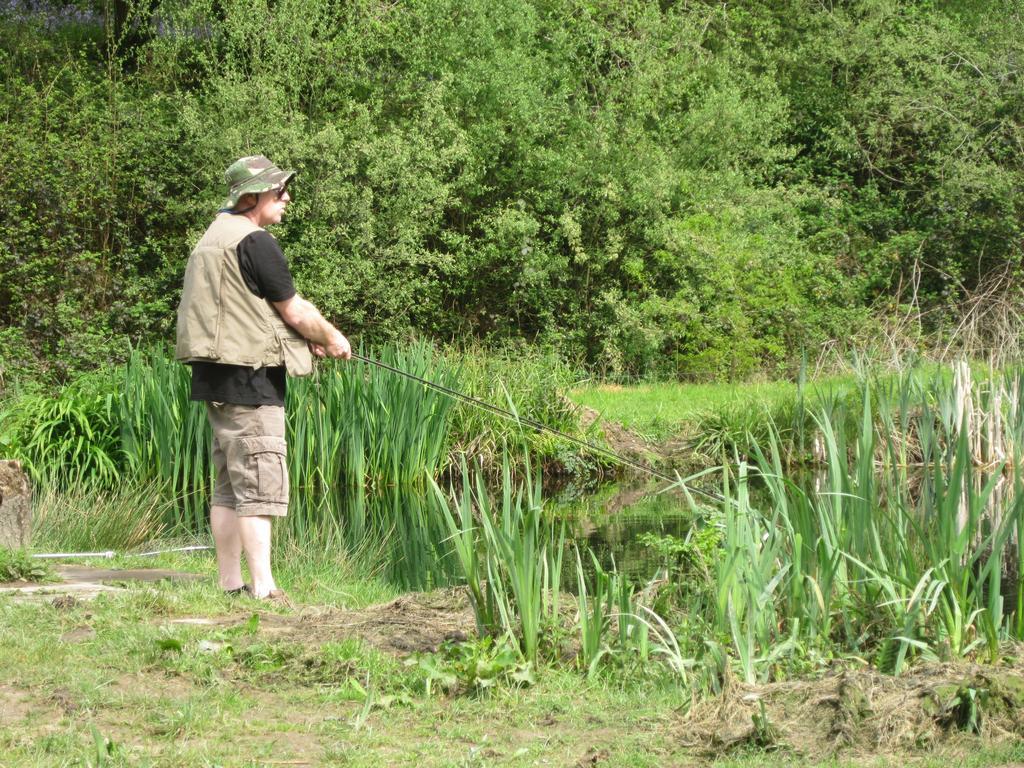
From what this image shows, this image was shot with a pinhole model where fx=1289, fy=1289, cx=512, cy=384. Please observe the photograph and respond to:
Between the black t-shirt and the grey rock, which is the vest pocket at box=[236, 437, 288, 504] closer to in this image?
the black t-shirt

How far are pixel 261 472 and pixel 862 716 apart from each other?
8.19ft

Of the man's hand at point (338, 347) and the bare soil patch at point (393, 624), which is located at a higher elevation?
the man's hand at point (338, 347)

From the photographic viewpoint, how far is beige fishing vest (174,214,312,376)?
15.5 feet

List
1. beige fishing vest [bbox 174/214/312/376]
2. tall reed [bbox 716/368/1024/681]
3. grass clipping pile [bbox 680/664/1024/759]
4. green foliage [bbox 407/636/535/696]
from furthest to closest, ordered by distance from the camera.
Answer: beige fishing vest [bbox 174/214/312/376]
tall reed [bbox 716/368/1024/681]
green foliage [bbox 407/636/535/696]
grass clipping pile [bbox 680/664/1024/759]

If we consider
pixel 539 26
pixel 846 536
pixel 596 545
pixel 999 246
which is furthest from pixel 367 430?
pixel 999 246

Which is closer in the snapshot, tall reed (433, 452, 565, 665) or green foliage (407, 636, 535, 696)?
green foliage (407, 636, 535, 696)

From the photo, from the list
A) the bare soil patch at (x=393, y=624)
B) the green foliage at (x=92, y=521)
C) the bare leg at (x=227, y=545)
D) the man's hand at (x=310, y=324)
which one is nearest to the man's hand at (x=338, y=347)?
the man's hand at (x=310, y=324)

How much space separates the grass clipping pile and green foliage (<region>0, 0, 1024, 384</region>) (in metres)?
13.1

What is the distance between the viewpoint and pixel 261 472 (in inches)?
191

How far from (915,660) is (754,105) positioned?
56.7 feet

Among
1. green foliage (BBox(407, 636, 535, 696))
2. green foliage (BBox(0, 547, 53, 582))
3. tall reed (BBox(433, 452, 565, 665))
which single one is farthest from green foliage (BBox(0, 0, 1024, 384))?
green foliage (BBox(407, 636, 535, 696))

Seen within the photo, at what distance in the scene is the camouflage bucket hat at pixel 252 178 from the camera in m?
4.88

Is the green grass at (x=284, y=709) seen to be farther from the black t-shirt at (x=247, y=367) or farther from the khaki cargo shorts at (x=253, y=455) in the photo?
the black t-shirt at (x=247, y=367)

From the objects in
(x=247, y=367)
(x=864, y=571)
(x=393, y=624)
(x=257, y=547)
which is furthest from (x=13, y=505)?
(x=864, y=571)
